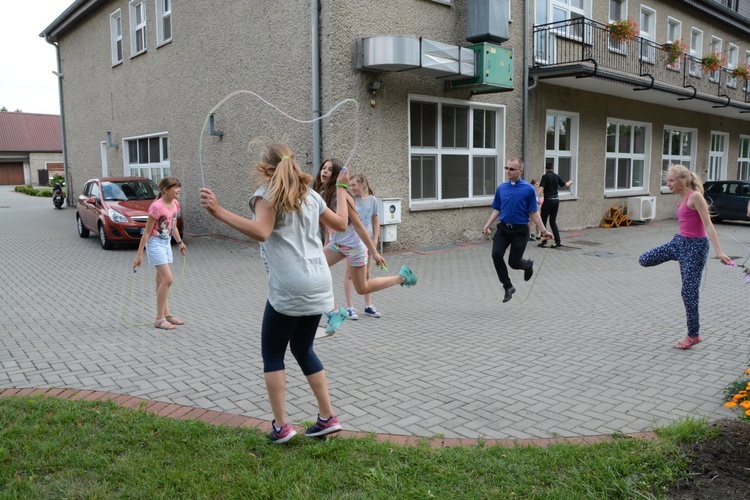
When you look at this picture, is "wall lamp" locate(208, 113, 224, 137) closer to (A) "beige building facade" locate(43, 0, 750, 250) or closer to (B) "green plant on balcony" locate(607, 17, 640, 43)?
(A) "beige building facade" locate(43, 0, 750, 250)

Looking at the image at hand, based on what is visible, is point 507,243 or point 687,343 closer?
point 687,343

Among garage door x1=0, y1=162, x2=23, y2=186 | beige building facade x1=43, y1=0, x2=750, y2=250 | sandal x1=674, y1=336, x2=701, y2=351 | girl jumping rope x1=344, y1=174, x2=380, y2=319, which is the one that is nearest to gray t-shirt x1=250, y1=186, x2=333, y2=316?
girl jumping rope x1=344, y1=174, x2=380, y2=319

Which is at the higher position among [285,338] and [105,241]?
[285,338]

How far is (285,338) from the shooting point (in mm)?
3537

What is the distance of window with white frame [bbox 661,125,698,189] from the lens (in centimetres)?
2167

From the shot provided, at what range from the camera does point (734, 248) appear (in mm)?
14516

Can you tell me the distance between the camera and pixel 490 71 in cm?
1270

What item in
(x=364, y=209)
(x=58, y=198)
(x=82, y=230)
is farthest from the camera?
(x=58, y=198)

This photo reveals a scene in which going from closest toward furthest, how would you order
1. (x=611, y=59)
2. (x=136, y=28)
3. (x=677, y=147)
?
(x=611, y=59)
(x=136, y=28)
(x=677, y=147)

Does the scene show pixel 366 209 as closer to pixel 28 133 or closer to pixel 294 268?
pixel 294 268

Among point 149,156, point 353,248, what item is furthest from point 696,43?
point 353,248

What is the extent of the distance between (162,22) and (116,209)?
7.23 meters

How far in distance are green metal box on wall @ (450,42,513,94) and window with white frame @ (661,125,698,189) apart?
10724 mm

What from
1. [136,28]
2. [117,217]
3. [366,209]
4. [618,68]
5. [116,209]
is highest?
[136,28]
